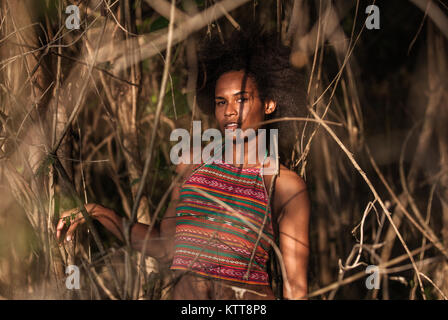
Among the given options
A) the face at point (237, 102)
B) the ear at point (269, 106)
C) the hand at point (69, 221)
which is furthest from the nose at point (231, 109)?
the hand at point (69, 221)

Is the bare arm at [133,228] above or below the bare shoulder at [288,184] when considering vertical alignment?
below

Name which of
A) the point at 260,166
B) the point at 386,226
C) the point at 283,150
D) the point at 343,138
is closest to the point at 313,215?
the point at 386,226

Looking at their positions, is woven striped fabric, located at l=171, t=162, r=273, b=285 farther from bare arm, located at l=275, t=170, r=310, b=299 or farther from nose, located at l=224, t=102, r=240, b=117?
nose, located at l=224, t=102, r=240, b=117

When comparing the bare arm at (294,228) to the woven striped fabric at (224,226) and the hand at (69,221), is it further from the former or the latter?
the hand at (69,221)

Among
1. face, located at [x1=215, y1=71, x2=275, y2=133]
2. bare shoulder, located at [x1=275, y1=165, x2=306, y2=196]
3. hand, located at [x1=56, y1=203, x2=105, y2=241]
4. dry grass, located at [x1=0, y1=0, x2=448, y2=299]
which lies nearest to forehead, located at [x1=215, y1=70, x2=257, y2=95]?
face, located at [x1=215, y1=71, x2=275, y2=133]

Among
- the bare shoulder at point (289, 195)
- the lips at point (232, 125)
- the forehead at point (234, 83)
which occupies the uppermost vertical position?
the forehead at point (234, 83)

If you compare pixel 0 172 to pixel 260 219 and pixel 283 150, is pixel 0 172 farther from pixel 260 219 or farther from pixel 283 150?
pixel 283 150

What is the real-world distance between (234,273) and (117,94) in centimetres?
66

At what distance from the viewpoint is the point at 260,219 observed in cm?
93

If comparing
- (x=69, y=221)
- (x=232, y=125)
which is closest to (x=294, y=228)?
(x=232, y=125)

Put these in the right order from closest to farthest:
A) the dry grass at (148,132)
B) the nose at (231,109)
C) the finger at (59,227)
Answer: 1. the dry grass at (148,132)
2. the finger at (59,227)
3. the nose at (231,109)

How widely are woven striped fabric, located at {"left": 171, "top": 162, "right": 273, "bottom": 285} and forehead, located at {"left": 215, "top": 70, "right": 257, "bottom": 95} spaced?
198 millimetres

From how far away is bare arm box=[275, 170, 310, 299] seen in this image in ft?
2.93

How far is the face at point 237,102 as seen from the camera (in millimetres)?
994
